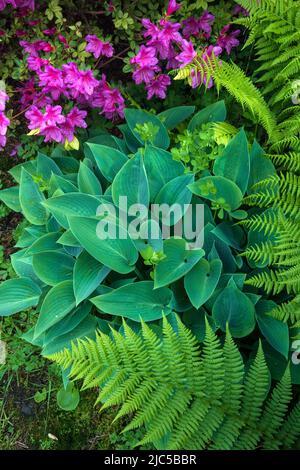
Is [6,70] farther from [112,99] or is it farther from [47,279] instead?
[47,279]

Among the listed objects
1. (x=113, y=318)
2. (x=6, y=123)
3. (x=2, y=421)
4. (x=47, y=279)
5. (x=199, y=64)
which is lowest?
(x=2, y=421)

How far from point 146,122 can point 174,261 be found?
69cm

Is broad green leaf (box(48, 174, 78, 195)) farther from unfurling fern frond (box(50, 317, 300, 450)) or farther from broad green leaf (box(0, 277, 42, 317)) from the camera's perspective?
unfurling fern frond (box(50, 317, 300, 450))

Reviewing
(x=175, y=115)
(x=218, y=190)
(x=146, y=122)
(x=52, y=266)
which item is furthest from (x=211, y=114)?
(x=52, y=266)

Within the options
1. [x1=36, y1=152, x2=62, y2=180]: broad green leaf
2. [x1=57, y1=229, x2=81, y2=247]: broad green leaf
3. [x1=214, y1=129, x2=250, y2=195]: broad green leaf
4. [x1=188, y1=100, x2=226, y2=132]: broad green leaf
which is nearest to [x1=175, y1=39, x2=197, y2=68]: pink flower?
[x1=188, y1=100, x2=226, y2=132]: broad green leaf

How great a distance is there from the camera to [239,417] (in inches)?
63.8

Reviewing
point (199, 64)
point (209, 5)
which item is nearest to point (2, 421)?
point (199, 64)

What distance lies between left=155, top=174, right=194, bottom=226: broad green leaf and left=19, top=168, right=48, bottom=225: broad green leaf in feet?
1.58

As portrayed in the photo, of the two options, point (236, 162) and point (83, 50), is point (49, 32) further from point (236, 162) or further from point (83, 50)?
point (236, 162)

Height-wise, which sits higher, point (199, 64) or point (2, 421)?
point (199, 64)

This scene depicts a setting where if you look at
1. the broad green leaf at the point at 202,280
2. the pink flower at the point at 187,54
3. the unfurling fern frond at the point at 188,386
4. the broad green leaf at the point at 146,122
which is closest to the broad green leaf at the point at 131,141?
the broad green leaf at the point at 146,122

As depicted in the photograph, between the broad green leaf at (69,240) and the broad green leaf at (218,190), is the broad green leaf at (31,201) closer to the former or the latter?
the broad green leaf at (69,240)

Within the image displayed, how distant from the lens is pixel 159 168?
78.3 inches

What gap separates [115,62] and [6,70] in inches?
21.3
